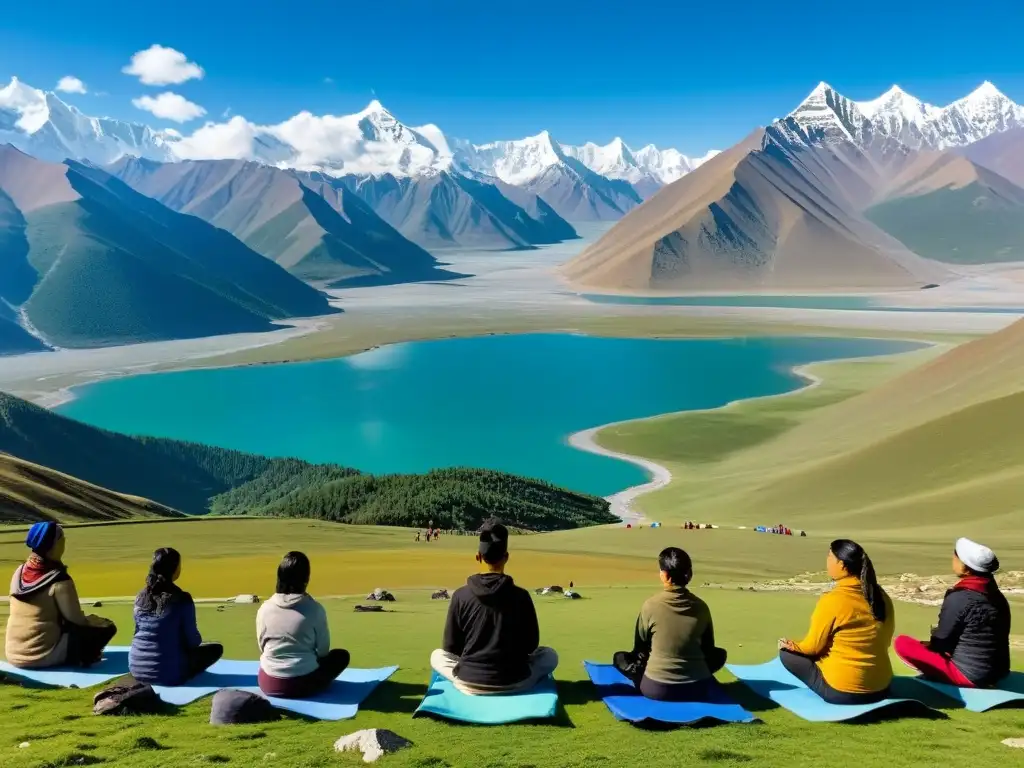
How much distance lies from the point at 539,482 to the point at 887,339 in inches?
5507

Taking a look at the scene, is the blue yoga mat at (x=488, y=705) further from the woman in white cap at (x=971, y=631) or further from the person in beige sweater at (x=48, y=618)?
the woman in white cap at (x=971, y=631)

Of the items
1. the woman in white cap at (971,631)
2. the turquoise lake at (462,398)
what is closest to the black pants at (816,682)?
the woman in white cap at (971,631)

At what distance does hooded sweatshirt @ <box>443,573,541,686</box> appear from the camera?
923cm

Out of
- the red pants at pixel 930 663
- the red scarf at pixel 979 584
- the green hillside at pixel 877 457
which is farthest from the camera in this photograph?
the green hillside at pixel 877 457

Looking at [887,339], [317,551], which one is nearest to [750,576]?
[317,551]

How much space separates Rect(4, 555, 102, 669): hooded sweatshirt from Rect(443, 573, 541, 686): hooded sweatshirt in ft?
15.5

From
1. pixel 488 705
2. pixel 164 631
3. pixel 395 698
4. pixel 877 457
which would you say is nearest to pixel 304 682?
pixel 395 698

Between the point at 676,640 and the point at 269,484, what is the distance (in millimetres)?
75779

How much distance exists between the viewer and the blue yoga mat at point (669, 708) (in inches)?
348

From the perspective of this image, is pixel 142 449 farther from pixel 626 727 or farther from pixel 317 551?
pixel 626 727

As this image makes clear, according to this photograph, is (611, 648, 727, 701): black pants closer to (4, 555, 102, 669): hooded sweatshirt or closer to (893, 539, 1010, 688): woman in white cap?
(893, 539, 1010, 688): woman in white cap

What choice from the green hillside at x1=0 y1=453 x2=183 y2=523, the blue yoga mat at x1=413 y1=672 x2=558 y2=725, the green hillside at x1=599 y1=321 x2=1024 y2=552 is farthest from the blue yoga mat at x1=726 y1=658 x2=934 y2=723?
the green hillside at x1=0 y1=453 x2=183 y2=523

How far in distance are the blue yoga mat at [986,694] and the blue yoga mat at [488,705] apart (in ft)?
15.4

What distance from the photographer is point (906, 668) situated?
1096cm
